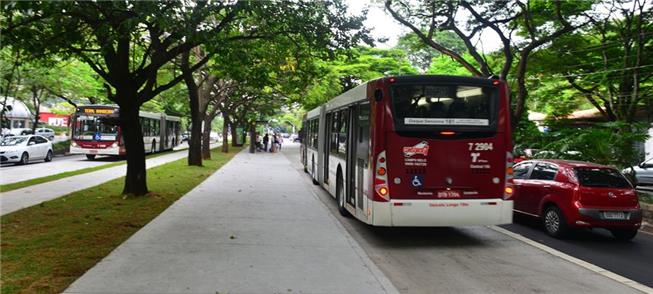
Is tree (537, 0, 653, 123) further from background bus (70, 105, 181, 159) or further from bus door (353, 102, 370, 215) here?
background bus (70, 105, 181, 159)

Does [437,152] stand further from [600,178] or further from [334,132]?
[334,132]

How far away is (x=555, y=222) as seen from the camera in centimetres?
953

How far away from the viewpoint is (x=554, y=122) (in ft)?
66.3

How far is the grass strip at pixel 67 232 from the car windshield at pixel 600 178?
7.78m

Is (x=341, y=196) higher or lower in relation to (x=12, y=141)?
lower

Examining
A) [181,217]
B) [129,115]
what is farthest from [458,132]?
[129,115]

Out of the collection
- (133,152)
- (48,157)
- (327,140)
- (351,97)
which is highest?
(351,97)

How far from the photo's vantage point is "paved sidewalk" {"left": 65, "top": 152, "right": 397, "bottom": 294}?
18.6 ft

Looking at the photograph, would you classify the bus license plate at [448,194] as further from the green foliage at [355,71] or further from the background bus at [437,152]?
the green foliage at [355,71]

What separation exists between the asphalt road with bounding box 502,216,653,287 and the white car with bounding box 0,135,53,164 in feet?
69.7

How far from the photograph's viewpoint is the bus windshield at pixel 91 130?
2662cm

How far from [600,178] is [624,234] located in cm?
120

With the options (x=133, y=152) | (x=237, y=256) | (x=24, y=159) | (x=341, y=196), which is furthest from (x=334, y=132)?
(x=24, y=159)

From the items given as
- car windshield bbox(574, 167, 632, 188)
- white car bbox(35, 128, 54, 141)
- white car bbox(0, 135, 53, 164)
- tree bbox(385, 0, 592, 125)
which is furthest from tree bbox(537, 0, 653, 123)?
white car bbox(35, 128, 54, 141)
